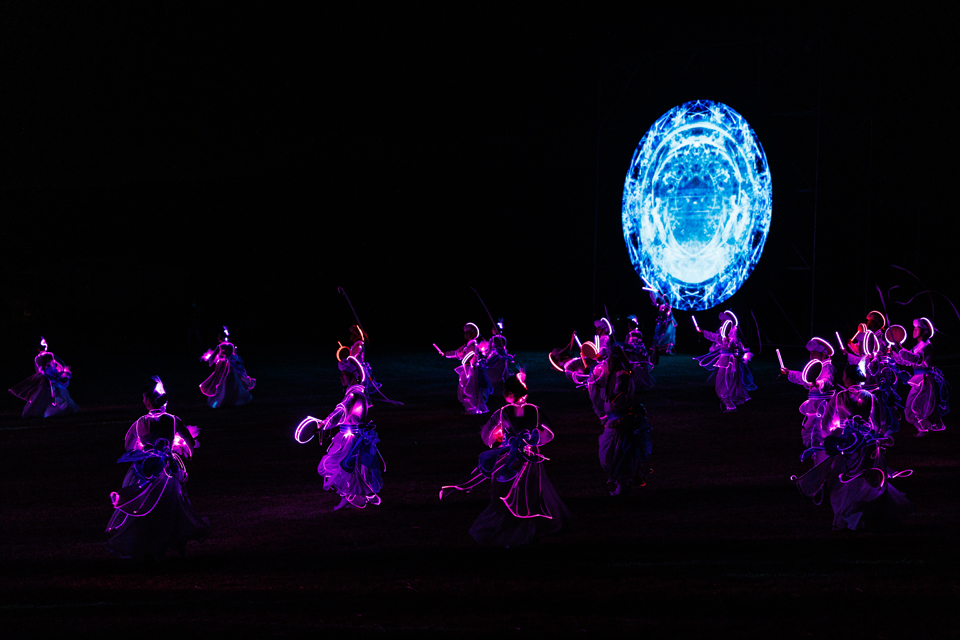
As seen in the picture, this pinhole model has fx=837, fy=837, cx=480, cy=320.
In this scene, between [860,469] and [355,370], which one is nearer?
[860,469]

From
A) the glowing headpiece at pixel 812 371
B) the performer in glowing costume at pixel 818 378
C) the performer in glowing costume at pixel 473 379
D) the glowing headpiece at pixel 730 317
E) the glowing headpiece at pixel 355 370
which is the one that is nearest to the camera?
the performer in glowing costume at pixel 818 378

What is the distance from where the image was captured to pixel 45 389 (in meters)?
16.5

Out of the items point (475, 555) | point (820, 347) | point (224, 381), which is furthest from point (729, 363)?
point (224, 381)

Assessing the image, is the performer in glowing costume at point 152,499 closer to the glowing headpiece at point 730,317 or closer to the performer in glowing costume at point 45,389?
the performer in glowing costume at point 45,389

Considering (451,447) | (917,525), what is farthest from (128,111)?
(917,525)

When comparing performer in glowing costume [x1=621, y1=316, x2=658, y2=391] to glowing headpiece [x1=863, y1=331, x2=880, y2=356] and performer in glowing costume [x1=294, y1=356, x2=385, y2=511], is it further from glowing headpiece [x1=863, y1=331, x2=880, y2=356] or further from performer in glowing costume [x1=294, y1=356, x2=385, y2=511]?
performer in glowing costume [x1=294, y1=356, x2=385, y2=511]

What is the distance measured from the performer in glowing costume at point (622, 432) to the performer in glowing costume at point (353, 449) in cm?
271

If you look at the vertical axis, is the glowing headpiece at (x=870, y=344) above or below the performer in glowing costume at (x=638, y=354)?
below

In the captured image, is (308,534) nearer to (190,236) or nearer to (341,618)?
(341,618)

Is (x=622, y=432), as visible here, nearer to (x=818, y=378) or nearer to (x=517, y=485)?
(x=818, y=378)

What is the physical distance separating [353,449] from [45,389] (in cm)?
1035

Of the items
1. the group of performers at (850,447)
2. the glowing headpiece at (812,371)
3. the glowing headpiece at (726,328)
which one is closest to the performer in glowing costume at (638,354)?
the glowing headpiece at (726,328)

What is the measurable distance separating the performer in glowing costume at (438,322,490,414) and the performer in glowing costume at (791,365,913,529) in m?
8.56

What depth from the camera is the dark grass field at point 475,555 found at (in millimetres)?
6016
